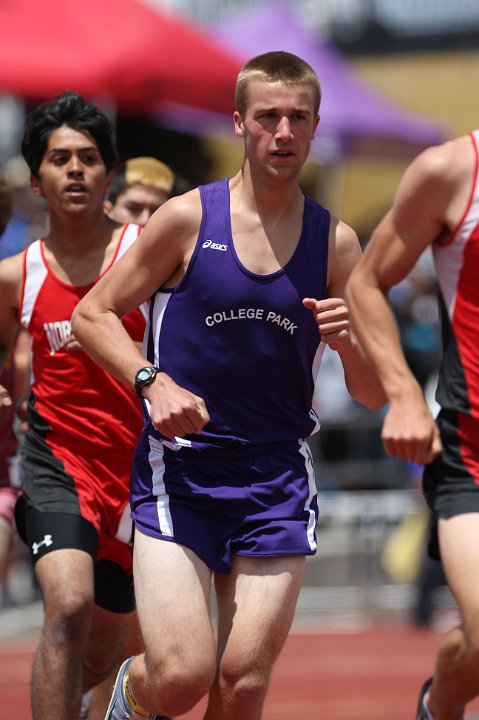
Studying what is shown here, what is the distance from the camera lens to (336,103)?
17.1m

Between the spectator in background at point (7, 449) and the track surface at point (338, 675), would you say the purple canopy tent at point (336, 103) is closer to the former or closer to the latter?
the track surface at point (338, 675)

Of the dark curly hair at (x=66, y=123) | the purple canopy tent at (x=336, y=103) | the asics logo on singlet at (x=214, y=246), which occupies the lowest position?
the asics logo on singlet at (x=214, y=246)

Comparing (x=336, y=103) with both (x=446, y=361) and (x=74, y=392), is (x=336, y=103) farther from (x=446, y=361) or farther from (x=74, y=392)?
(x=446, y=361)

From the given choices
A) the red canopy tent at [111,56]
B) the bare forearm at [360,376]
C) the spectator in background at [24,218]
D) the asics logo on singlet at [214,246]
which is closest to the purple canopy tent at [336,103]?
the red canopy tent at [111,56]

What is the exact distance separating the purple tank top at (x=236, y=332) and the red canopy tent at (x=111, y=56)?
8.12 m

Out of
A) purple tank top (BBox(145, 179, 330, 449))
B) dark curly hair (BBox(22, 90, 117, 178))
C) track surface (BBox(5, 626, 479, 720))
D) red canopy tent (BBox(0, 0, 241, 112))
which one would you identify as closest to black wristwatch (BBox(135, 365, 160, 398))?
purple tank top (BBox(145, 179, 330, 449))

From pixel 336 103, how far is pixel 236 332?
12.0 meters

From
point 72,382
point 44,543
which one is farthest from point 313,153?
point 44,543

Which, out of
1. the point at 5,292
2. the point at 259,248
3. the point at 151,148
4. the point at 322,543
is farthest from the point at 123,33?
the point at 259,248

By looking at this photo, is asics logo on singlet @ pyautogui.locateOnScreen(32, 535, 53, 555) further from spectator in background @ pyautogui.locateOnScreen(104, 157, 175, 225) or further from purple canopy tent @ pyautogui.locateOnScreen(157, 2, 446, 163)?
purple canopy tent @ pyautogui.locateOnScreen(157, 2, 446, 163)

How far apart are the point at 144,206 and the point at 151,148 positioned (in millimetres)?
9987

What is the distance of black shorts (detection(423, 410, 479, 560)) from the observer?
212 inches

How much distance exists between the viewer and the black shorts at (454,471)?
5.39 m

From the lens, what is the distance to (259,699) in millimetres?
5328
